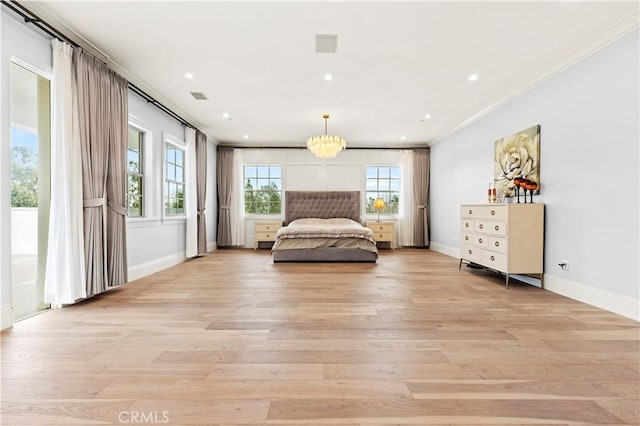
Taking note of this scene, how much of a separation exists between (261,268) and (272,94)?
8.79 ft

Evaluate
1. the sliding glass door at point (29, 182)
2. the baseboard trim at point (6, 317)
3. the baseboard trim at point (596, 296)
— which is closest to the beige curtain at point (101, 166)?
the sliding glass door at point (29, 182)

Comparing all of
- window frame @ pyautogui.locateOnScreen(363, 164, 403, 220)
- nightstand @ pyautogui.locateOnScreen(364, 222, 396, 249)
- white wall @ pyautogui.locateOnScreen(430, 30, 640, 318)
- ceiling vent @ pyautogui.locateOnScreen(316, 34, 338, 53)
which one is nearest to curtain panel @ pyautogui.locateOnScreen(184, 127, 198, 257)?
ceiling vent @ pyautogui.locateOnScreen(316, 34, 338, 53)

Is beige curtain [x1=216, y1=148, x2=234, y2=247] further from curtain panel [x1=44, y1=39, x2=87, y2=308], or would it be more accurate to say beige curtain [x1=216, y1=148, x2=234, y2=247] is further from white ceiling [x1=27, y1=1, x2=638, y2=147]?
curtain panel [x1=44, y1=39, x2=87, y2=308]

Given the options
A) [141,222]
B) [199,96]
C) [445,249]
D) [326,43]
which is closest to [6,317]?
[141,222]

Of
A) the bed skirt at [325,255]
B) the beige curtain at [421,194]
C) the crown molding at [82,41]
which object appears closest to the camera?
the crown molding at [82,41]

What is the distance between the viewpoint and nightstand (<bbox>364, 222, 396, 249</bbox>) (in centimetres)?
727

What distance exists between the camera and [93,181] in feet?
10.2

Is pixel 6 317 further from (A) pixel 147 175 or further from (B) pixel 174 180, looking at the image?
(B) pixel 174 180

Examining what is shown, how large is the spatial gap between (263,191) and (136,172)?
3616 mm

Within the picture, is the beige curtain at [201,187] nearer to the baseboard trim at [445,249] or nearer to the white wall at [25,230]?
the white wall at [25,230]

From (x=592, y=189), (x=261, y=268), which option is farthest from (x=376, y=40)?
(x=261, y=268)

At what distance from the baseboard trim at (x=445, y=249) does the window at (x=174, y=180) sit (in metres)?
5.44

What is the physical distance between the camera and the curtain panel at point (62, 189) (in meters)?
2.78

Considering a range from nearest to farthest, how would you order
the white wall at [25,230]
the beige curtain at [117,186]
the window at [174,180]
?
the beige curtain at [117,186]
the white wall at [25,230]
the window at [174,180]
